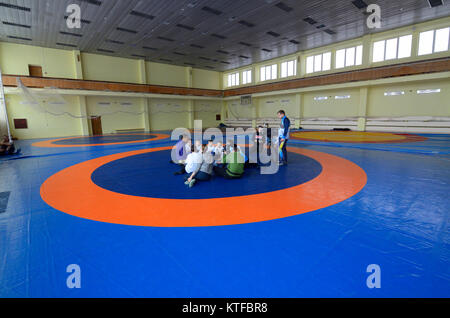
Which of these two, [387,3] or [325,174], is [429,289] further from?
[387,3]

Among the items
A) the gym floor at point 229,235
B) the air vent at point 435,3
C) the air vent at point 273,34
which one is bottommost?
the gym floor at point 229,235

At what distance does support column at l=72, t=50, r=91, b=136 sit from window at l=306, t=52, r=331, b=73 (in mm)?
21089

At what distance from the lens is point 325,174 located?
619 cm

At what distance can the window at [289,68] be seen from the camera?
23.0 m

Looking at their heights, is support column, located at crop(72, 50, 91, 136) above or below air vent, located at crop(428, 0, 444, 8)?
below

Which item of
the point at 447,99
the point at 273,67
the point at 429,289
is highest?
the point at 273,67

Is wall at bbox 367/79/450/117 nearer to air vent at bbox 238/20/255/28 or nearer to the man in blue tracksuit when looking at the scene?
air vent at bbox 238/20/255/28

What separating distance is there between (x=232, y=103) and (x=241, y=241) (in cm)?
2865

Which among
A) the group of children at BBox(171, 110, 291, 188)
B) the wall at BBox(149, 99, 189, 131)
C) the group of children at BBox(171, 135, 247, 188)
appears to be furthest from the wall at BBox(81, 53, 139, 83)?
the group of children at BBox(171, 135, 247, 188)

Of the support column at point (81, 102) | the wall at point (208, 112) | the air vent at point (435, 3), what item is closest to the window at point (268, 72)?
the wall at point (208, 112)

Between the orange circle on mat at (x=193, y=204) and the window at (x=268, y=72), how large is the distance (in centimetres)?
2168

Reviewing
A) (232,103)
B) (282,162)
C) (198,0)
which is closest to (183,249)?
(282,162)

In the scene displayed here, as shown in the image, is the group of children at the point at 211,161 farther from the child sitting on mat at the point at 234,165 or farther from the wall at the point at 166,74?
the wall at the point at 166,74

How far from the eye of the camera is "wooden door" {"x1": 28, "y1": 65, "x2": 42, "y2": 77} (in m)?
18.3
